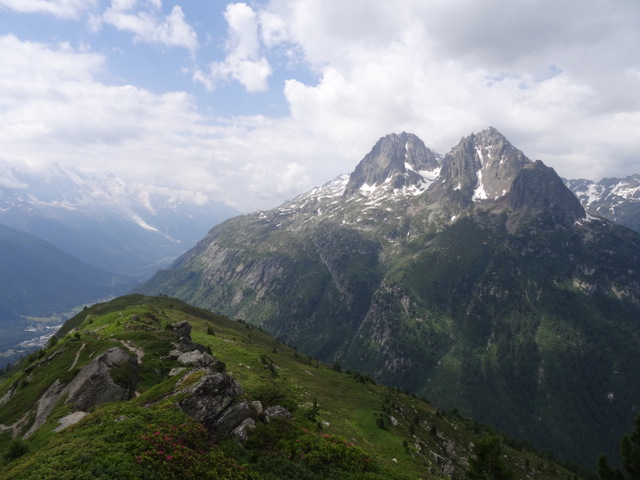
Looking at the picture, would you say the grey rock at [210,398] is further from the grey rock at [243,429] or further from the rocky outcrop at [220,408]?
the grey rock at [243,429]

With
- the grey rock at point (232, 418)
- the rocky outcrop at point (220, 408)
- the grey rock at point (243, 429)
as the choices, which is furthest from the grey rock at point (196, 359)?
the grey rock at point (243, 429)

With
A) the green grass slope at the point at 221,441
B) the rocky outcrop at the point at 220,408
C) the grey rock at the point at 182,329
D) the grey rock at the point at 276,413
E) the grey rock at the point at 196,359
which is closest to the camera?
the green grass slope at the point at 221,441

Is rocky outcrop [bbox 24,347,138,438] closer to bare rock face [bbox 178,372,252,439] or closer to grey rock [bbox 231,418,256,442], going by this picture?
bare rock face [bbox 178,372,252,439]

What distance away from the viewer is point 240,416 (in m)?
36.2

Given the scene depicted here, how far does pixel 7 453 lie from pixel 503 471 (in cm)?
5588

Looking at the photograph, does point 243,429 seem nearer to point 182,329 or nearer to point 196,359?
point 196,359

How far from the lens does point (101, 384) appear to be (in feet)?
169

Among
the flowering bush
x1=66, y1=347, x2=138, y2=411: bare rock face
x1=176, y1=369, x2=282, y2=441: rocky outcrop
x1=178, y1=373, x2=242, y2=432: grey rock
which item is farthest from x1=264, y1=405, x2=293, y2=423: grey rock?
x1=66, y1=347, x2=138, y2=411: bare rock face

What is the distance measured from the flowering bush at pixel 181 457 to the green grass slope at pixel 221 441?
83mm

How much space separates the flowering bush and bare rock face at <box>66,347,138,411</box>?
24381mm

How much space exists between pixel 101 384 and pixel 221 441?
2850 centimetres

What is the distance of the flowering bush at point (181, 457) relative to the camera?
2656 centimetres

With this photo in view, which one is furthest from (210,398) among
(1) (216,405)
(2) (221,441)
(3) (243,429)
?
(2) (221,441)

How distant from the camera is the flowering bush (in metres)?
26.6
